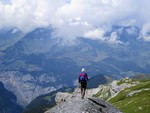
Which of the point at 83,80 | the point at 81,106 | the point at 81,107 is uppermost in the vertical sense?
the point at 83,80

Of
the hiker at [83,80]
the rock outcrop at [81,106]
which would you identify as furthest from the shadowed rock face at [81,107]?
the hiker at [83,80]

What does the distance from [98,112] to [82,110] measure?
2.31 metres

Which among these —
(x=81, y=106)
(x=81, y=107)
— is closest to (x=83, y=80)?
(x=81, y=106)

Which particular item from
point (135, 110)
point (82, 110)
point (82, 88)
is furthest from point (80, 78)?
point (135, 110)

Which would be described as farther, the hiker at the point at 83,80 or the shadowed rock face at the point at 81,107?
the hiker at the point at 83,80

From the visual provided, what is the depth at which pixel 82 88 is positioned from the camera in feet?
134

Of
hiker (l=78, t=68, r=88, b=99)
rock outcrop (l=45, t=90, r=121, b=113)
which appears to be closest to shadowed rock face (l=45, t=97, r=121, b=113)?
rock outcrop (l=45, t=90, r=121, b=113)

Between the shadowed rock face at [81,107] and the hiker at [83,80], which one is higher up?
the hiker at [83,80]

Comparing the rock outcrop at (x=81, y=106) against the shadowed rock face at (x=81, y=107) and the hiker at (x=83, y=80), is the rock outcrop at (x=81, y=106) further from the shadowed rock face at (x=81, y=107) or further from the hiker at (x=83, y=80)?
the hiker at (x=83, y=80)

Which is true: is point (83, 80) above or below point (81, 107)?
above

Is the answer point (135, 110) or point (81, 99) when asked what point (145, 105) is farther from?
point (81, 99)

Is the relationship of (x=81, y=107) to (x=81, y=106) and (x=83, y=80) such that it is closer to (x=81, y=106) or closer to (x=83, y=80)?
(x=81, y=106)

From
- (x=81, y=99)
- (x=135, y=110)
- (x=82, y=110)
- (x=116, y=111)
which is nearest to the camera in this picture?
(x=82, y=110)

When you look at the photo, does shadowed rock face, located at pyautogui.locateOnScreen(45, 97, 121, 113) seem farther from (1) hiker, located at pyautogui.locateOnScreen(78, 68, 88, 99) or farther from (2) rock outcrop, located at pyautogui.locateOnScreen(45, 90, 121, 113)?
(1) hiker, located at pyautogui.locateOnScreen(78, 68, 88, 99)
